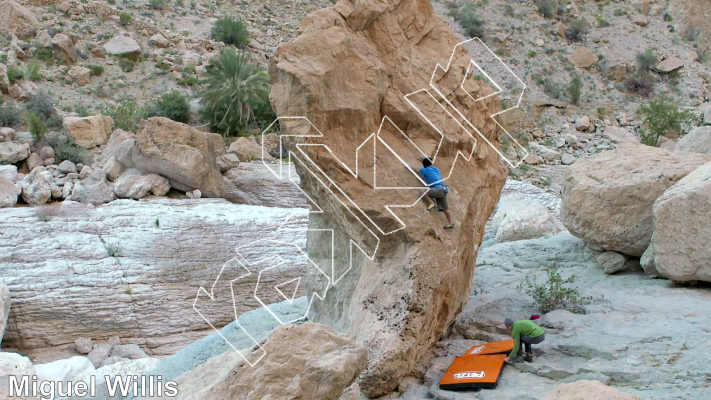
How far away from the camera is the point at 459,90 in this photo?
22.3ft

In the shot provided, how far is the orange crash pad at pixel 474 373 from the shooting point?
5.40m

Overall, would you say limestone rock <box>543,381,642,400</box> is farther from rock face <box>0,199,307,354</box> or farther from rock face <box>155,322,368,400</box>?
rock face <box>0,199,307,354</box>

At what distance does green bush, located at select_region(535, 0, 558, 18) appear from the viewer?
31.4 metres

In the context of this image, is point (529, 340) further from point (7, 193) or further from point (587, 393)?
point (7, 193)

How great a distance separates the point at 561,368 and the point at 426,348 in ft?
4.07

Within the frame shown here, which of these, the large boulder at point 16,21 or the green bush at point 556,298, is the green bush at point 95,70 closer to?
the large boulder at point 16,21

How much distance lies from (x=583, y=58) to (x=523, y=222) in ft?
61.1

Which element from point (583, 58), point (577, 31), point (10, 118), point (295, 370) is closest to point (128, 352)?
point (295, 370)

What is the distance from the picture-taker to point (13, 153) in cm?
1420

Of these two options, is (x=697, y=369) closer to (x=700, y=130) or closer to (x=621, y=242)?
(x=621, y=242)

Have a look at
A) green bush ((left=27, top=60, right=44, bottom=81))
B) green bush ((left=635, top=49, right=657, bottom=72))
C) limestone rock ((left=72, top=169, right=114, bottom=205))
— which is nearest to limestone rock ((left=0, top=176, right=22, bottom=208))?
limestone rock ((left=72, top=169, right=114, bottom=205))

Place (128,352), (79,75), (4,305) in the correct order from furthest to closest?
(79,75) → (128,352) → (4,305)

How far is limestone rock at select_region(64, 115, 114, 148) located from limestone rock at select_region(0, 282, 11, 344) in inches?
267

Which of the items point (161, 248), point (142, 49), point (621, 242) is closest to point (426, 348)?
point (621, 242)
